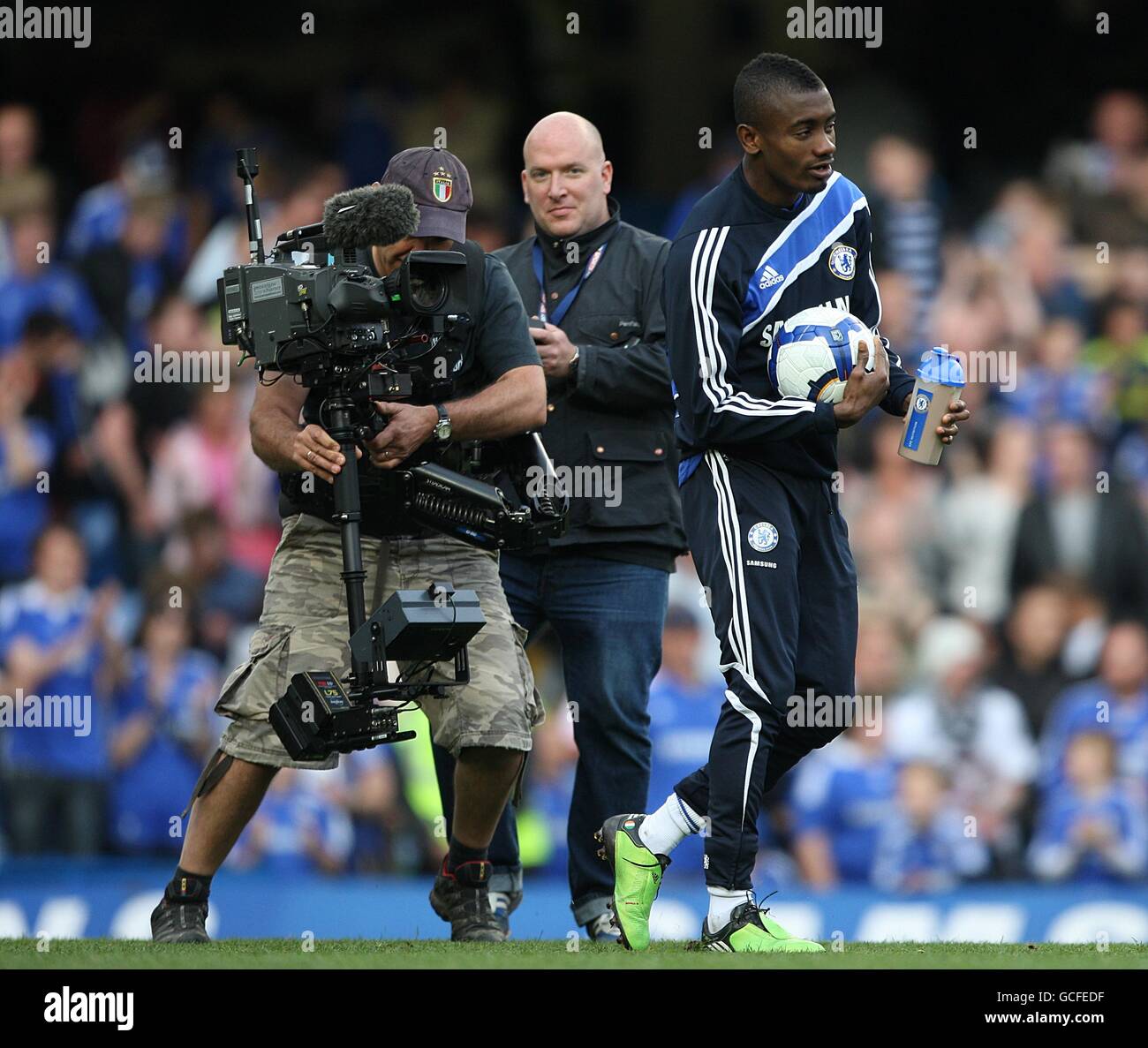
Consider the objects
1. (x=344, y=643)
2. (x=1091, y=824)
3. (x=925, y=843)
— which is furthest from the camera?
(x=1091, y=824)

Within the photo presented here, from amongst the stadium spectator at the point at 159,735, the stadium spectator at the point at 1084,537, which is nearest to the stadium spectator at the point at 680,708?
the stadium spectator at the point at 1084,537

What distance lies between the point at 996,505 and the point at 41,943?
6321 mm

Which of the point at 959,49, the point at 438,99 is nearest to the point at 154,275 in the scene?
the point at 438,99

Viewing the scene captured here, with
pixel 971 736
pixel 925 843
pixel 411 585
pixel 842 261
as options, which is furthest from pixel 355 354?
pixel 971 736

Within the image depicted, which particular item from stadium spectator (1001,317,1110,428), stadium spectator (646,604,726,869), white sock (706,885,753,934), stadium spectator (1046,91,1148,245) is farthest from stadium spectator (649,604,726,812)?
white sock (706,885,753,934)

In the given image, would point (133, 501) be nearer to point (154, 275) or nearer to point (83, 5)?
point (154, 275)

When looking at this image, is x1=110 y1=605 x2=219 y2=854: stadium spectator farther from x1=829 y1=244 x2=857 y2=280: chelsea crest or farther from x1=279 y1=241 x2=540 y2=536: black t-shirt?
x1=829 y1=244 x2=857 y2=280: chelsea crest

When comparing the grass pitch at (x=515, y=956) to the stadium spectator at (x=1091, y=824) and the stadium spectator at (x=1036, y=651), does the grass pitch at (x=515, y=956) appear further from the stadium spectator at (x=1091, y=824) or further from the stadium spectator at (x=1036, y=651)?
the stadium spectator at (x=1036, y=651)

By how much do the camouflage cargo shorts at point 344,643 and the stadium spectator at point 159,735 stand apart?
4.14 metres

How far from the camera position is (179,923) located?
18.6ft

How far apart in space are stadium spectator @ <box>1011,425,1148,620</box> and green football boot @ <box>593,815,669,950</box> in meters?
5.27

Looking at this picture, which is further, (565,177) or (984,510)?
(984,510)

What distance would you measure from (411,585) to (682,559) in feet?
15.6

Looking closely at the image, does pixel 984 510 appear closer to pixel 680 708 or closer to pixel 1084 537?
pixel 1084 537
